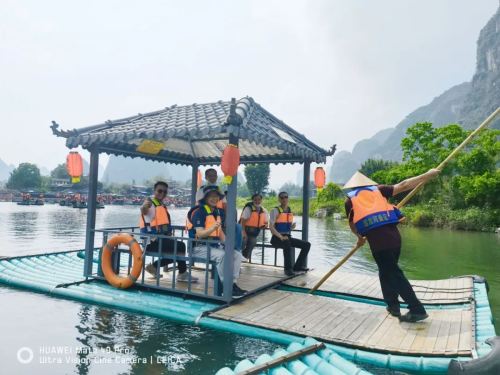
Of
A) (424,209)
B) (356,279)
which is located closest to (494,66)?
(424,209)

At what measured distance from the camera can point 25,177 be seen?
70.9 meters

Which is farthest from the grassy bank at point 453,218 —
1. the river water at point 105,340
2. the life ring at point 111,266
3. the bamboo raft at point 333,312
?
the life ring at point 111,266

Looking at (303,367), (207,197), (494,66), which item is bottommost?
(303,367)

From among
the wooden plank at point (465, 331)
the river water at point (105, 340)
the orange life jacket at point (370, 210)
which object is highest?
the orange life jacket at point (370, 210)

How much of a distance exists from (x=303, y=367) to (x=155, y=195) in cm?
361

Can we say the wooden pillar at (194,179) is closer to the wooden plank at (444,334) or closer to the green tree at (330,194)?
the wooden plank at (444,334)

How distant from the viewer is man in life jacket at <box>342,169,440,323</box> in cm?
425

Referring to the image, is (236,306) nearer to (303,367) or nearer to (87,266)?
(303,367)

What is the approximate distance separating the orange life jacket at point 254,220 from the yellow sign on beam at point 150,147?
6.62 feet

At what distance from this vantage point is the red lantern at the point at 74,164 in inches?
235

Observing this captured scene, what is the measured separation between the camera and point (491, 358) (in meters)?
3.12

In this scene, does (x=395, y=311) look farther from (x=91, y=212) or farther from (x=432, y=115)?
(x=432, y=115)

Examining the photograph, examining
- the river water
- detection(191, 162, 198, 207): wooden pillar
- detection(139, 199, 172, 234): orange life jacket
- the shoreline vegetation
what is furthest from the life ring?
the shoreline vegetation

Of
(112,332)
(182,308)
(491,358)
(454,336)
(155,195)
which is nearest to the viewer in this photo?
Result: (491,358)
